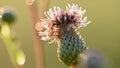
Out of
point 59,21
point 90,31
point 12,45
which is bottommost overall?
point 90,31

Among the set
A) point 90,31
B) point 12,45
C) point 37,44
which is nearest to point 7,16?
point 12,45

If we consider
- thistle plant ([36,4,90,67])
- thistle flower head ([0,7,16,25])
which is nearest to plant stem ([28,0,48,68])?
thistle plant ([36,4,90,67])

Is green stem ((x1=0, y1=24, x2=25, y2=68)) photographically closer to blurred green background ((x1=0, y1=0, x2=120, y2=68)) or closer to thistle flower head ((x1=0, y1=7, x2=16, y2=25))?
thistle flower head ((x1=0, y1=7, x2=16, y2=25))

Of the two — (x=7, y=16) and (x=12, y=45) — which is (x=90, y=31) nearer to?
(x=7, y=16)

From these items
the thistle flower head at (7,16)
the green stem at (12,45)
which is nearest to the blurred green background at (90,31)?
the thistle flower head at (7,16)

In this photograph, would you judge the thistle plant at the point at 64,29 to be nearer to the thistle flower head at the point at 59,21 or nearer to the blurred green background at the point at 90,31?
the thistle flower head at the point at 59,21

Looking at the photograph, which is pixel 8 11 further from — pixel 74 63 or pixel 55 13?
pixel 74 63
